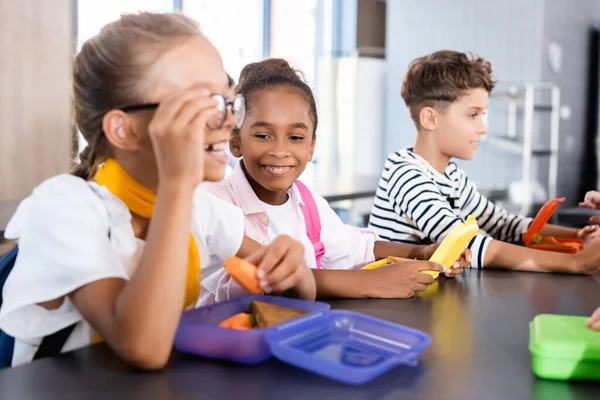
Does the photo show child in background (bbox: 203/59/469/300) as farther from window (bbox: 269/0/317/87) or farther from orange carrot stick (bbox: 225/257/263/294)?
window (bbox: 269/0/317/87)

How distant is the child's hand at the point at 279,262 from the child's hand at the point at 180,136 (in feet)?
0.50

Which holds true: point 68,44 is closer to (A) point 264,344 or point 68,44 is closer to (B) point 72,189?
(B) point 72,189

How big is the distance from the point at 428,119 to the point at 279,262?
1.18 m

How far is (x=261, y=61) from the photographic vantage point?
147 centimetres

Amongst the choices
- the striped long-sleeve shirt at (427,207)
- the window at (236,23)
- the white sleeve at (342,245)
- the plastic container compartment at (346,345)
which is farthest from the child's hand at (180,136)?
the window at (236,23)

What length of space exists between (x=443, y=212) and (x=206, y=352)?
0.98 meters

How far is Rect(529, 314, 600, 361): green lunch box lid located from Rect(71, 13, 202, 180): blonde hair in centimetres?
57

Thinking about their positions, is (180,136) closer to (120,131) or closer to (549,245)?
(120,131)

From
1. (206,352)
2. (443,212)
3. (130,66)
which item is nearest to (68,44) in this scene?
(443,212)

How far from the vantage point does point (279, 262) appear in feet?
2.87

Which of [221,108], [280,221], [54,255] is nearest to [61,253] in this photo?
[54,255]

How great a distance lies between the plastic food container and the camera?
0.67m

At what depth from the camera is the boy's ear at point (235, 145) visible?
1414 millimetres

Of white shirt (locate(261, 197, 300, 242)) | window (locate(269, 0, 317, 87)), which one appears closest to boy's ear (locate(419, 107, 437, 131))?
white shirt (locate(261, 197, 300, 242))
